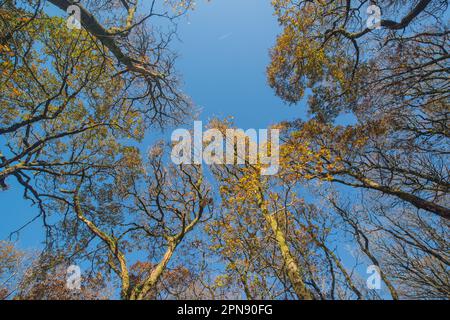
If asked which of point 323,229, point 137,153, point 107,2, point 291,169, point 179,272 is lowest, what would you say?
point 179,272

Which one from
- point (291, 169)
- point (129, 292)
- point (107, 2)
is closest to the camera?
point (129, 292)

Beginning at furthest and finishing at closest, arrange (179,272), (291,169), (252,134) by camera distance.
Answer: (179,272) < (252,134) < (291,169)

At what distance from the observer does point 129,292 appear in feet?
19.6

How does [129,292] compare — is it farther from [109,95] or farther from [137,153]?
[109,95]

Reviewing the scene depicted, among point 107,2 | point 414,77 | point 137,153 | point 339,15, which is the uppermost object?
point 107,2

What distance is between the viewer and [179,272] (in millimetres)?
11070

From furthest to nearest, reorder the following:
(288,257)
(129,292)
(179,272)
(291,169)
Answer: (179,272) → (291,169) → (288,257) → (129,292)

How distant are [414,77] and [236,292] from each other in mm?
10162

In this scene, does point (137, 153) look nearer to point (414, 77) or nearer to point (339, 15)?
point (339, 15)

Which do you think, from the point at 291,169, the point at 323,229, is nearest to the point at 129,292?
the point at 291,169

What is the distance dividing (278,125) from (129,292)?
8488 millimetres
